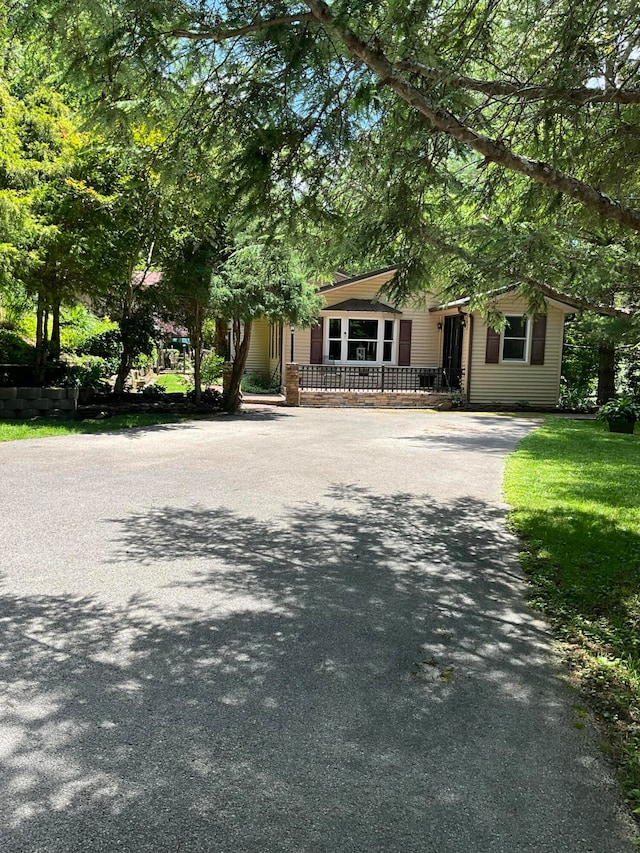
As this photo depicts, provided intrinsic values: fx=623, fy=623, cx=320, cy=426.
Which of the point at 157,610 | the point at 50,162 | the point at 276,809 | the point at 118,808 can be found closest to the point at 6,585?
the point at 157,610

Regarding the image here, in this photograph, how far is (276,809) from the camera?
2277 millimetres

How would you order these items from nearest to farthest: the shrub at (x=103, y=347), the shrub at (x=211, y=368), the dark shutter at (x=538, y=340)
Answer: the shrub at (x=103, y=347)
the dark shutter at (x=538, y=340)
the shrub at (x=211, y=368)

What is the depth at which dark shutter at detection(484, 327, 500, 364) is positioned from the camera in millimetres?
21000

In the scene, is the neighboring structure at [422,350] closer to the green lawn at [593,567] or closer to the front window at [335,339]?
the front window at [335,339]

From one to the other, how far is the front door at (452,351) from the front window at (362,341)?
106 inches

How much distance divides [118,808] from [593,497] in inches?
263

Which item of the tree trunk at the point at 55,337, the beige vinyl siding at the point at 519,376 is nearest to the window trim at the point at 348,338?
the beige vinyl siding at the point at 519,376

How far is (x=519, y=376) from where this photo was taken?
843 inches

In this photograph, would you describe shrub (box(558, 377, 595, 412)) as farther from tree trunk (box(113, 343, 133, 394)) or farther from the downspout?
tree trunk (box(113, 343, 133, 394))

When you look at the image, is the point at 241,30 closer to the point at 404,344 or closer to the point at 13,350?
the point at 13,350

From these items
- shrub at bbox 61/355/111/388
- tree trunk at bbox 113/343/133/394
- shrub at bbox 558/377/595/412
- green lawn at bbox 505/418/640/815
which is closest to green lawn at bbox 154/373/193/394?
shrub at bbox 61/355/111/388

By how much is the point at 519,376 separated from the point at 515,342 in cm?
123

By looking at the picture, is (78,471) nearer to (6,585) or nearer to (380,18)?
(6,585)

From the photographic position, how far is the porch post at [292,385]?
20.1 meters
